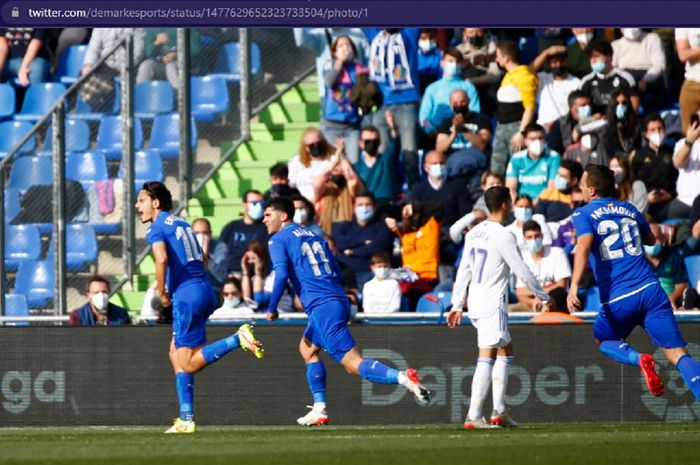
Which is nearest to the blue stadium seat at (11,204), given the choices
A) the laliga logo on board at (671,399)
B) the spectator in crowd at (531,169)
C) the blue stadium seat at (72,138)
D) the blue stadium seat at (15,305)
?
the blue stadium seat at (72,138)

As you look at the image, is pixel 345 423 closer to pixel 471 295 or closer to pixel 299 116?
pixel 471 295

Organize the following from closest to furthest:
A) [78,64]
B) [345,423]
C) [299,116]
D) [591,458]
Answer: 1. [591,458]
2. [345,423]
3. [299,116]
4. [78,64]

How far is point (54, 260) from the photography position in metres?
18.8

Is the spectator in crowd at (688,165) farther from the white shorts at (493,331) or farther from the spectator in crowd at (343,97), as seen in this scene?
the white shorts at (493,331)

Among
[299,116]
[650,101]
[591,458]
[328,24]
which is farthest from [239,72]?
[591,458]

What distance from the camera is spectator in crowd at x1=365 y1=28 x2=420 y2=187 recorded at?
2020 centimetres

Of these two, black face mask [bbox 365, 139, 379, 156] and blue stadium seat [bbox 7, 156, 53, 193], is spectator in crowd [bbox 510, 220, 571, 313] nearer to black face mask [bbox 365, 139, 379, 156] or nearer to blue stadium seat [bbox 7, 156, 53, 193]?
black face mask [bbox 365, 139, 379, 156]

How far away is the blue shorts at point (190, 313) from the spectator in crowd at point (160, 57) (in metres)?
6.56

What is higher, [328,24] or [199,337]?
[328,24]

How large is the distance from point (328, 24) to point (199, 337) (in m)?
2.97

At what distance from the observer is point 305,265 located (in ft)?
45.5

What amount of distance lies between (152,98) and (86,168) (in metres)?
1.40

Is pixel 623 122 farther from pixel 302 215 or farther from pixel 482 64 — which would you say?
pixel 302 215

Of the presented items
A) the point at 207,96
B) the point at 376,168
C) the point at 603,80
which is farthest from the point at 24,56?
the point at 603,80
